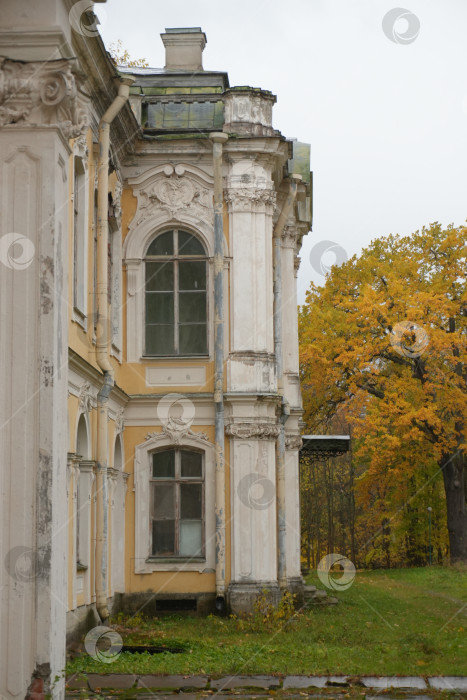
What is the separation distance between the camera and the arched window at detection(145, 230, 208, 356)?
19562mm

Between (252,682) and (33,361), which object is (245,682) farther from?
(33,361)

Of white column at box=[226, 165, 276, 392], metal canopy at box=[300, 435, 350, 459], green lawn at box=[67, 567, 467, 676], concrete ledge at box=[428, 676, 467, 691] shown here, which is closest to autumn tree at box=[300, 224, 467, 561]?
metal canopy at box=[300, 435, 350, 459]

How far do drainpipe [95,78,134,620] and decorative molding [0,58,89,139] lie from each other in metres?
7.63

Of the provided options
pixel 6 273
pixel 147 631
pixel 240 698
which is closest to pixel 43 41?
pixel 6 273

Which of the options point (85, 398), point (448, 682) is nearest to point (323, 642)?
point (448, 682)

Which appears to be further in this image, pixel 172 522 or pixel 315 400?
→ pixel 315 400

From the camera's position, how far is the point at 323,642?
48.7 feet

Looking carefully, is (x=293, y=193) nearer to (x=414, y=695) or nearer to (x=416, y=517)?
(x=414, y=695)

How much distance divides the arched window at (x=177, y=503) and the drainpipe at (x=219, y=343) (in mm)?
575

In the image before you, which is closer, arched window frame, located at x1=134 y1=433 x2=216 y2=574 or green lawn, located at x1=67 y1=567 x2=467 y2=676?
green lawn, located at x1=67 y1=567 x2=467 y2=676

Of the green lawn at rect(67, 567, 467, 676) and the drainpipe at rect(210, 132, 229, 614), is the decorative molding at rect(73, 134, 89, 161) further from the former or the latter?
the green lawn at rect(67, 567, 467, 676)

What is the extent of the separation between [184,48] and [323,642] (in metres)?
13.1

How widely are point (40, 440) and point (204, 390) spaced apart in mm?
11501

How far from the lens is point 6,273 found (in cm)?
794
